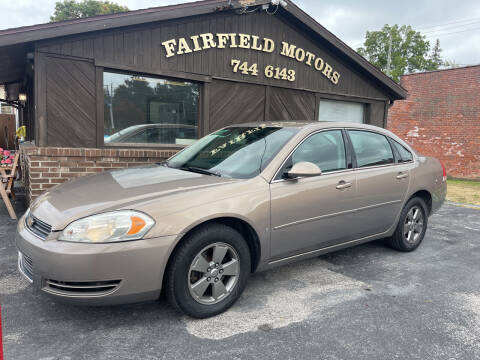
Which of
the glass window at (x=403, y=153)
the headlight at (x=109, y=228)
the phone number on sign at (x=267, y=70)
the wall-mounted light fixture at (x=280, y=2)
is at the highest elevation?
the wall-mounted light fixture at (x=280, y=2)

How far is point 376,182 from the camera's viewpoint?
152 inches

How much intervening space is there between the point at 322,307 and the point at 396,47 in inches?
1938

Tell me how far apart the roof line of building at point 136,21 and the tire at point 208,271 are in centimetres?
427

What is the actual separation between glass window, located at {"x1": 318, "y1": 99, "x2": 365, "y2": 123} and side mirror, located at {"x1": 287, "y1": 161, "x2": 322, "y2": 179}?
616 cm

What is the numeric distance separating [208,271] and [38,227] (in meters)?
1.29

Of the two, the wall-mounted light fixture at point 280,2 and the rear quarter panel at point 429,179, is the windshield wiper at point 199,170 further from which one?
the wall-mounted light fixture at point 280,2

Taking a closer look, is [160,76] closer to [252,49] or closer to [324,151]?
[252,49]

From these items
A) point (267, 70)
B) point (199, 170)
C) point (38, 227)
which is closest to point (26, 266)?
point (38, 227)

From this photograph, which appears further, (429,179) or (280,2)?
(280,2)

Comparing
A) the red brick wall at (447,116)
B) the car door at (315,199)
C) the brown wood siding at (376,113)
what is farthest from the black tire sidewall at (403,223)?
the red brick wall at (447,116)

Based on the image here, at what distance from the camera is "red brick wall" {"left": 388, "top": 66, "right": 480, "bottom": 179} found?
14720mm

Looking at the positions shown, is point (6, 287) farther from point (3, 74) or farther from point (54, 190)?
point (3, 74)

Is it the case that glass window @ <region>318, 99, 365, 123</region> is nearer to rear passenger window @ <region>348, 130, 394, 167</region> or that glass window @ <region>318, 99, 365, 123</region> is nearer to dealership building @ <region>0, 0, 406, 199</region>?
dealership building @ <region>0, 0, 406, 199</region>

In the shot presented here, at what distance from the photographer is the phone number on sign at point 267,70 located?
7.37 metres
